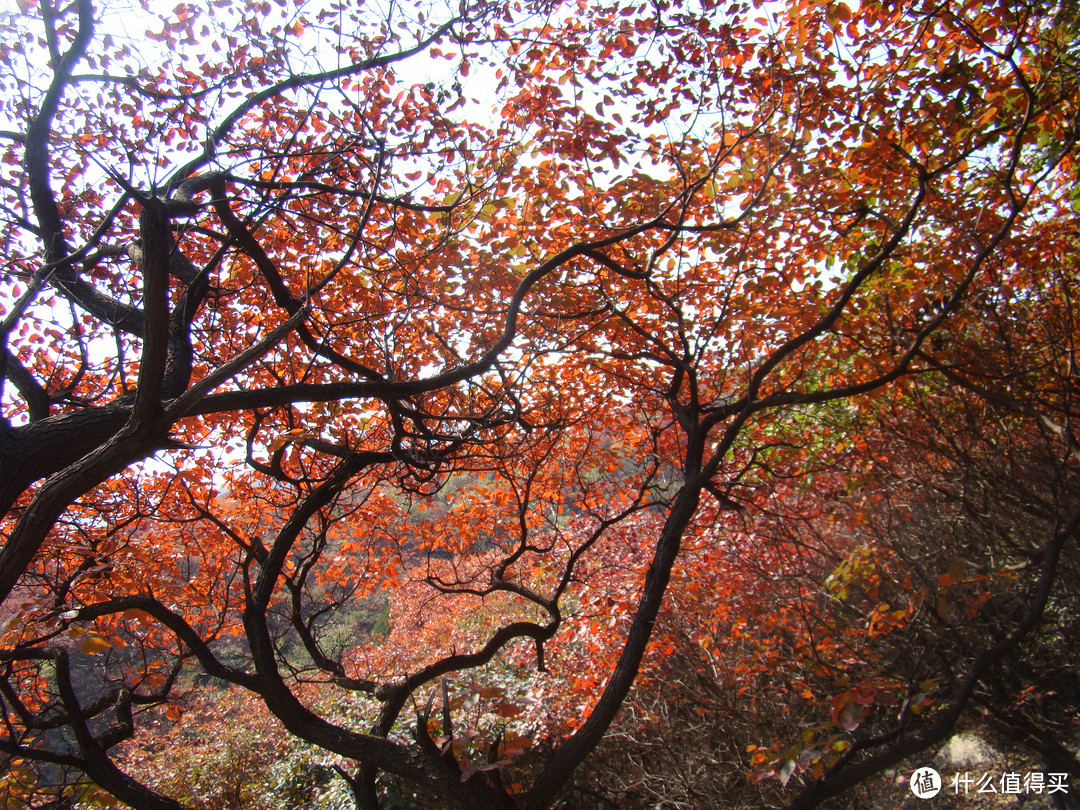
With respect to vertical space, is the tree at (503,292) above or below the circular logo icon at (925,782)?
above

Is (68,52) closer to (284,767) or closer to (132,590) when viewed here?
(132,590)

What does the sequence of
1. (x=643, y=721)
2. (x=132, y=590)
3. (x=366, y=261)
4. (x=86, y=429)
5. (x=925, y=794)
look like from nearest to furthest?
(x=86, y=429), (x=366, y=261), (x=925, y=794), (x=132, y=590), (x=643, y=721)

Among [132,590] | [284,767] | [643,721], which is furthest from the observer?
[284,767]

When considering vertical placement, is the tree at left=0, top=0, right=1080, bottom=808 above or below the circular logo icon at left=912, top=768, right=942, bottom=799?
above

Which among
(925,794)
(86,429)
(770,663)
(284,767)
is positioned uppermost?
(86,429)

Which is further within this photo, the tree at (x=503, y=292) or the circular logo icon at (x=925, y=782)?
the circular logo icon at (x=925, y=782)

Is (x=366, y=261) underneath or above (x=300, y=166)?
underneath

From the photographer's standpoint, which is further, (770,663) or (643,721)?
(643,721)

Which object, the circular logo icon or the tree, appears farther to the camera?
the circular logo icon

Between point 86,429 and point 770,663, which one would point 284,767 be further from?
point 86,429

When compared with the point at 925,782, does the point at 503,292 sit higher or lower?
higher

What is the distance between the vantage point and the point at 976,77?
136 inches

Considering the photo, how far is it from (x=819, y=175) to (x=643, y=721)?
5.61 meters

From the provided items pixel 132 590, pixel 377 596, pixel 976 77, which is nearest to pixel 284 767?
pixel 132 590
